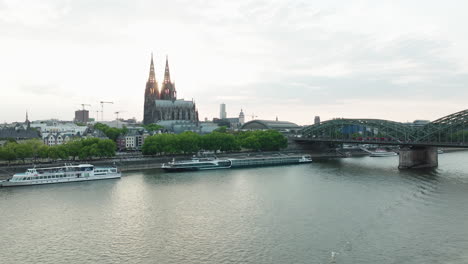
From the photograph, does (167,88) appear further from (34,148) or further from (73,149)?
(73,149)

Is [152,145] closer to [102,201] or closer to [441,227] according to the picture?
[102,201]

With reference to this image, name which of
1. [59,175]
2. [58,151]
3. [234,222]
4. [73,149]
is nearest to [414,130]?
[234,222]

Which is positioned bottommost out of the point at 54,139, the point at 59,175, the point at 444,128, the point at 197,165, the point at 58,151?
the point at 59,175

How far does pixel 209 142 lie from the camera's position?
86812mm

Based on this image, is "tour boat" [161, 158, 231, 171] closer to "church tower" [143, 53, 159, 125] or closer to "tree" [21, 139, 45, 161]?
"tree" [21, 139, 45, 161]

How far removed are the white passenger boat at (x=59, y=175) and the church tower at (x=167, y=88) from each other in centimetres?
10761

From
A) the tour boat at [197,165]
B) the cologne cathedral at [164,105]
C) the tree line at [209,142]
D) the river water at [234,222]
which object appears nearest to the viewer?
the river water at [234,222]

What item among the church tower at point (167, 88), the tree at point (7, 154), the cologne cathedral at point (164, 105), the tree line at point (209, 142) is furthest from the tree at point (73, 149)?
the church tower at point (167, 88)

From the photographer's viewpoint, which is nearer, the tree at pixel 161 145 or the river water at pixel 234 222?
the river water at pixel 234 222

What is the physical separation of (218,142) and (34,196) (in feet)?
160

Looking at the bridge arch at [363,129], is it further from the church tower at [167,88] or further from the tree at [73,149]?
the church tower at [167,88]

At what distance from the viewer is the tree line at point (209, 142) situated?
256 ft

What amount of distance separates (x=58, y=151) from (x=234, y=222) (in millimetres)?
42928

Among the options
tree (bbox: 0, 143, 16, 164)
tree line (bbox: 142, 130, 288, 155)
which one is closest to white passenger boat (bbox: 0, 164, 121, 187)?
tree (bbox: 0, 143, 16, 164)
